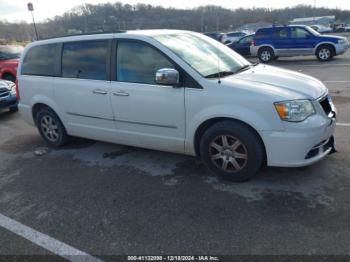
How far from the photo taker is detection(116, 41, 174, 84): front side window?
157 inches

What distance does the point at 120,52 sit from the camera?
4281mm

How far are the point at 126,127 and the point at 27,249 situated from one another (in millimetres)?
1954

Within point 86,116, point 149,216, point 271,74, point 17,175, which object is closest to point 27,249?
point 149,216

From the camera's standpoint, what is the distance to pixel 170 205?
3.43 m

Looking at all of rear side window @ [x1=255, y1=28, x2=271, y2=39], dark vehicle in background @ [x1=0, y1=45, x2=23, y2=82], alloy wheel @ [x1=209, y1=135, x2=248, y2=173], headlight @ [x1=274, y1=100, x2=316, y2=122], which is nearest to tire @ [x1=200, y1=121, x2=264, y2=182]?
alloy wheel @ [x1=209, y1=135, x2=248, y2=173]

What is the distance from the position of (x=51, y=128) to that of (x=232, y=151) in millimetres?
3162

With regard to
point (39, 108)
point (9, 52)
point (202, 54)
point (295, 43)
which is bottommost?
point (295, 43)

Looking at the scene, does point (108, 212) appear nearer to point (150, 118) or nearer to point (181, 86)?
point (150, 118)

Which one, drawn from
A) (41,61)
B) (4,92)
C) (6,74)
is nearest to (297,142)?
(41,61)

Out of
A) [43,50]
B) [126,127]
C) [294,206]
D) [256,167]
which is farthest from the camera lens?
[43,50]

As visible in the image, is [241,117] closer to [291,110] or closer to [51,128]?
[291,110]

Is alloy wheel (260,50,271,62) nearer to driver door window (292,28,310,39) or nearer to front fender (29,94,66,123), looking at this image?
driver door window (292,28,310,39)

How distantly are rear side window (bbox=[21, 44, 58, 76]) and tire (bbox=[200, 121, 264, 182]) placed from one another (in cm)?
274

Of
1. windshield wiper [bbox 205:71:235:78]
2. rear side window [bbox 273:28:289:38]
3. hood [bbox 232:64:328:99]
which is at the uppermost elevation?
windshield wiper [bbox 205:71:235:78]
